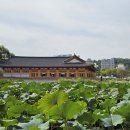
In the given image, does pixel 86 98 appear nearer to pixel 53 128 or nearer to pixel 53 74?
pixel 53 128

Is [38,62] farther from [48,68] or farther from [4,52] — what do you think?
[4,52]

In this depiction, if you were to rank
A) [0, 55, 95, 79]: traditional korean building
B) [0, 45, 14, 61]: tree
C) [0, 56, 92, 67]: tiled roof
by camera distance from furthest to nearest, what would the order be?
[0, 45, 14, 61]: tree → [0, 56, 92, 67]: tiled roof → [0, 55, 95, 79]: traditional korean building

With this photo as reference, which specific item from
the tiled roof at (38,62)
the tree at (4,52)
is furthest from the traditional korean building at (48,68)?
the tree at (4,52)

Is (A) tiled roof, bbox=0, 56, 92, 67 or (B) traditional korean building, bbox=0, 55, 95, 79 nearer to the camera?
(B) traditional korean building, bbox=0, 55, 95, 79

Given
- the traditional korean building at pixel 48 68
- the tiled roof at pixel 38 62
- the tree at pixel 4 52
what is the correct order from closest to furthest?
1. the traditional korean building at pixel 48 68
2. the tiled roof at pixel 38 62
3. the tree at pixel 4 52

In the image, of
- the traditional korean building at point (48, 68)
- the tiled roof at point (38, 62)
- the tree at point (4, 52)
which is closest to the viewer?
the traditional korean building at point (48, 68)

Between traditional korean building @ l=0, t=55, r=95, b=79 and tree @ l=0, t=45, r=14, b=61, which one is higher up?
tree @ l=0, t=45, r=14, b=61

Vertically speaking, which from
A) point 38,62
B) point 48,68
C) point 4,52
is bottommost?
point 48,68

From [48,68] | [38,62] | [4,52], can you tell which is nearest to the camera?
[48,68]

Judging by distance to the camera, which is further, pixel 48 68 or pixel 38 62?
pixel 38 62

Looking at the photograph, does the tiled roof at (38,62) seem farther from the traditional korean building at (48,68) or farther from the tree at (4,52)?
the tree at (4,52)

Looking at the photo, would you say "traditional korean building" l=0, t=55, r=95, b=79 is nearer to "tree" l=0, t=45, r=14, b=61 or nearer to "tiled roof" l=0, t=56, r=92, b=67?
"tiled roof" l=0, t=56, r=92, b=67

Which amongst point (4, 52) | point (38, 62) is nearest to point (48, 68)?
point (38, 62)

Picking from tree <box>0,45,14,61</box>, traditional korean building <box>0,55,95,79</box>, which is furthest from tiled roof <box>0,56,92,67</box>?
tree <box>0,45,14,61</box>
